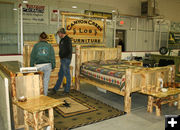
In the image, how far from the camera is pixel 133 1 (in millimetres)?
11148

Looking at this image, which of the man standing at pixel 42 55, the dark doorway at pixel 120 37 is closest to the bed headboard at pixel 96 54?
the man standing at pixel 42 55

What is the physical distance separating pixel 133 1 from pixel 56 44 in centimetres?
697

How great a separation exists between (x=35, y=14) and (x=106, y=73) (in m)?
4.23

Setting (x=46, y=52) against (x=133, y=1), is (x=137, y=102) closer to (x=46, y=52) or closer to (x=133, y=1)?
(x=46, y=52)

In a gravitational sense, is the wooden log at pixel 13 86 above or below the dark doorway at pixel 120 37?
below

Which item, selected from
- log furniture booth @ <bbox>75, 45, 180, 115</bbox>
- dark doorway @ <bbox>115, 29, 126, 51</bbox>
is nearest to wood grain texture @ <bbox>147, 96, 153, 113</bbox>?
log furniture booth @ <bbox>75, 45, 180, 115</bbox>

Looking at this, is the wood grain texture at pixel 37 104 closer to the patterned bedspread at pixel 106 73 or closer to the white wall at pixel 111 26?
the patterned bedspread at pixel 106 73

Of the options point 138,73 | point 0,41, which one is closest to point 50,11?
point 0,41

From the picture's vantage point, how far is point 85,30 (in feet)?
21.7

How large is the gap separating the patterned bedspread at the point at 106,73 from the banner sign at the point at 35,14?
2.91 meters

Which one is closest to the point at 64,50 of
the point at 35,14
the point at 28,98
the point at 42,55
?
the point at 42,55

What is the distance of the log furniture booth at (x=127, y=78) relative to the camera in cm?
420

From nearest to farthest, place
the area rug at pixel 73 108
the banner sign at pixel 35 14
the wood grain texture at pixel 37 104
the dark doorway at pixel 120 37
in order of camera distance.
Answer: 1. the wood grain texture at pixel 37 104
2. the area rug at pixel 73 108
3. the banner sign at pixel 35 14
4. the dark doorway at pixel 120 37

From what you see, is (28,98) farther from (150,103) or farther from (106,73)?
(150,103)
